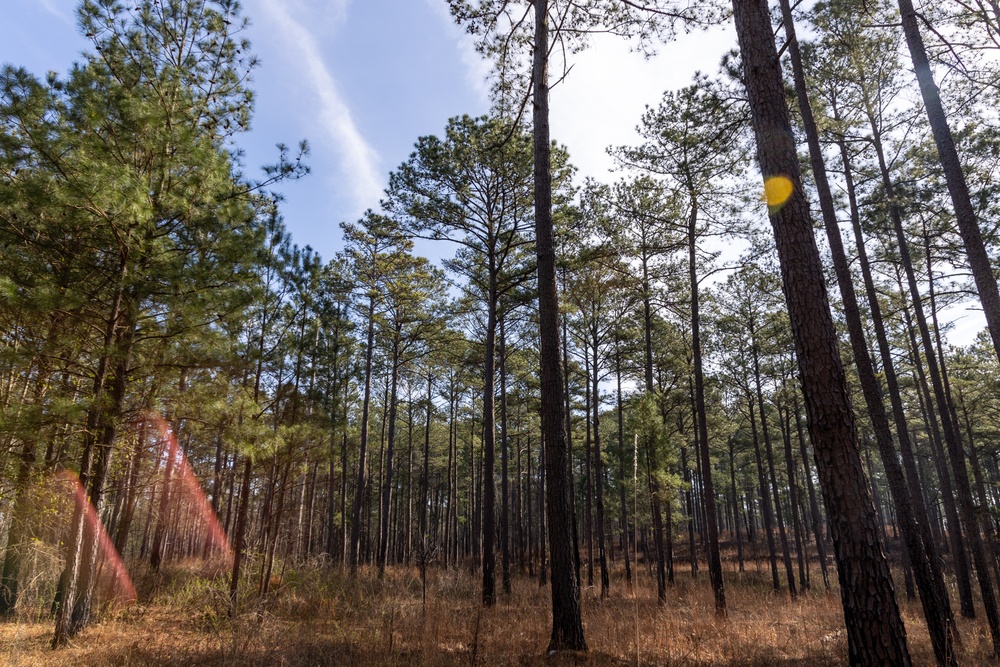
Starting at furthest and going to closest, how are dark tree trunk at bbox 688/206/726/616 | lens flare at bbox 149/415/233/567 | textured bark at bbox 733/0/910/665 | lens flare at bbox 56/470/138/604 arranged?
lens flare at bbox 149/415/233/567 → dark tree trunk at bbox 688/206/726/616 → lens flare at bbox 56/470/138/604 → textured bark at bbox 733/0/910/665

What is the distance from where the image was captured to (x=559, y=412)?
6.27 meters

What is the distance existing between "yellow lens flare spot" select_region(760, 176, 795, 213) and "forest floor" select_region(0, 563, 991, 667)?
370 centimetres

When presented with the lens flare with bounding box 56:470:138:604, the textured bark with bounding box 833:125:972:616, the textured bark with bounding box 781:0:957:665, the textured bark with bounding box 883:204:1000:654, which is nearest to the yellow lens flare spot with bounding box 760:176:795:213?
the textured bark with bounding box 781:0:957:665

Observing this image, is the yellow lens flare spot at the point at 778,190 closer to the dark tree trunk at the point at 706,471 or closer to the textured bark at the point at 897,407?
the textured bark at the point at 897,407

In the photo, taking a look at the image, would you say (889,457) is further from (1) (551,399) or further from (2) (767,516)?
(2) (767,516)

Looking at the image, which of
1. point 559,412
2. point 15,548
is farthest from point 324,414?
point 559,412

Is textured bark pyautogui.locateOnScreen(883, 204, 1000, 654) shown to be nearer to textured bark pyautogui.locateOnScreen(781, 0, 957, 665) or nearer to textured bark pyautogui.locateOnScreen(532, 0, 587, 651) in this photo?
textured bark pyautogui.locateOnScreen(781, 0, 957, 665)

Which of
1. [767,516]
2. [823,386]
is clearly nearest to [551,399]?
[823,386]

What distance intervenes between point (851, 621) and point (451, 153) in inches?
428

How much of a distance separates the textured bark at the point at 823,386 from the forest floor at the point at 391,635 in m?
1.64

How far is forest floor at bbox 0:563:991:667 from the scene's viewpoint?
570cm

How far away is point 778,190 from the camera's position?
13.7 ft

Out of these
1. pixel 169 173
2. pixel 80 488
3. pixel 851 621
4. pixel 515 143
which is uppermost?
pixel 515 143

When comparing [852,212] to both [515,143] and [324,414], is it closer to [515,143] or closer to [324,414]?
[515,143]
